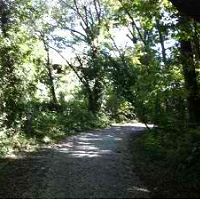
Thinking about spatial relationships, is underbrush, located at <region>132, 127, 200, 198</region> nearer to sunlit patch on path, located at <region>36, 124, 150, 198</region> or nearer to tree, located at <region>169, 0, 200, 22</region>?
sunlit patch on path, located at <region>36, 124, 150, 198</region>

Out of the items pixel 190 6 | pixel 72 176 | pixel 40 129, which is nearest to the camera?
pixel 190 6

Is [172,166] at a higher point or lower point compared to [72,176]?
lower

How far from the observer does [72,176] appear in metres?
9.62

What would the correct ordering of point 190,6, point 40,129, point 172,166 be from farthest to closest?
1. point 40,129
2. point 172,166
3. point 190,6

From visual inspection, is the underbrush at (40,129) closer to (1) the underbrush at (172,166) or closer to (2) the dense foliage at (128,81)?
(2) the dense foliage at (128,81)

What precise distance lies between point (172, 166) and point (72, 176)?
2.88 metres

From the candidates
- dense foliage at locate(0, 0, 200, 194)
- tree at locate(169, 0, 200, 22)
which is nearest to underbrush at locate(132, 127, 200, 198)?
dense foliage at locate(0, 0, 200, 194)

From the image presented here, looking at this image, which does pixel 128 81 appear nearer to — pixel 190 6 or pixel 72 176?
pixel 72 176

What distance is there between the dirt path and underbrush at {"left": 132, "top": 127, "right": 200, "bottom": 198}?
0.38 m

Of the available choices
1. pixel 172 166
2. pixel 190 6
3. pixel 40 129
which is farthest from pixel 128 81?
pixel 190 6

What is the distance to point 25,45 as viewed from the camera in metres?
16.7

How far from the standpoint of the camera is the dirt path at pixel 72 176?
8.18 m

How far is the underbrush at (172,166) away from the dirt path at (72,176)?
38 centimetres

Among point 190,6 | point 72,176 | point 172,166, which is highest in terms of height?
point 190,6
